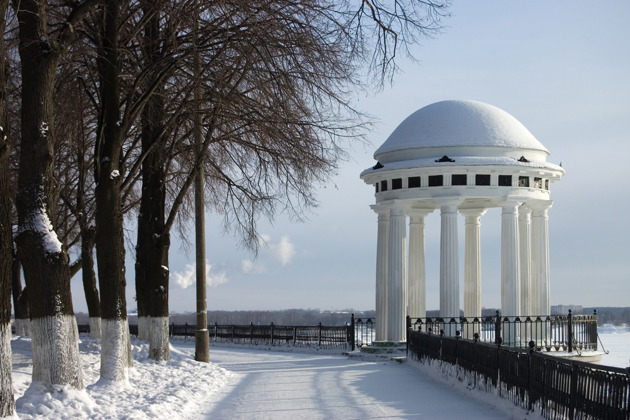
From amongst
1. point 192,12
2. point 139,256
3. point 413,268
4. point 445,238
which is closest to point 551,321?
point 445,238

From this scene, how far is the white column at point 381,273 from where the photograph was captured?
31.6 meters

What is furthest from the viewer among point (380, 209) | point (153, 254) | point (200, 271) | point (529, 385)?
point (380, 209)

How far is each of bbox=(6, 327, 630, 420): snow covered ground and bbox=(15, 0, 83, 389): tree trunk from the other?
0.51 metres

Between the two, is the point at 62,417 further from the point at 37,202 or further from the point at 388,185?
the point at 388,185

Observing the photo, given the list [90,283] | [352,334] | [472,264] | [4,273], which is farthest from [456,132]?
[4,273]

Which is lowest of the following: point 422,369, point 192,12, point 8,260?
point 422,369

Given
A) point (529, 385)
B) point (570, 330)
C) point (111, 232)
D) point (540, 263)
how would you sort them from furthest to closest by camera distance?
point (540, 263)
point (570, 330)
point (111, 232)
point (529, 385)

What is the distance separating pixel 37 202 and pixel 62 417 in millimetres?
3291

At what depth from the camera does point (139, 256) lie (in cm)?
2267

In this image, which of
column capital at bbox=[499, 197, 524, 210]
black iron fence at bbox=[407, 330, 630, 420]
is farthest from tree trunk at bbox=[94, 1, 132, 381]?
column capital at bbox=[499, 197, 524, 210]

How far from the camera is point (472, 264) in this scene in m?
33.0

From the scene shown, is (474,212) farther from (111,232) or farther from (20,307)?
(111,232)

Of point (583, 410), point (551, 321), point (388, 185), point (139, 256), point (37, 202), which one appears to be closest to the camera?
point (583, 410)

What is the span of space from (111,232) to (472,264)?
1920 cm
